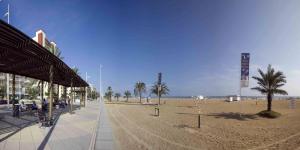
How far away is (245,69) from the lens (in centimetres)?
2492

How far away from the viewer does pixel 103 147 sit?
8.84 metres

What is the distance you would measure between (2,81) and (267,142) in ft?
297

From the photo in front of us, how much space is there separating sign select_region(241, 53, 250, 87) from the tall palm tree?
400 centimetres

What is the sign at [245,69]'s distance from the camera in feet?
80.9

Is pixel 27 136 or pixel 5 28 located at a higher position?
pixel 5 28

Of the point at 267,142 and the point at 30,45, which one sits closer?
the point at 30,45

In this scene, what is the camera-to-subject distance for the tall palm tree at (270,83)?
88.3 feet

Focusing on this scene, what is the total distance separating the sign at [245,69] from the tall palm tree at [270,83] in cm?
400

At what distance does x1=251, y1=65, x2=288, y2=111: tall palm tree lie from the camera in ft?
88.3

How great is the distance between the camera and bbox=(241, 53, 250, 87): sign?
24.7 m

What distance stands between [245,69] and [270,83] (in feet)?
15.1

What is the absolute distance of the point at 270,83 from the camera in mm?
27266

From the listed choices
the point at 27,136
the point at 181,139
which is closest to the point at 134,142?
the point at 181,139

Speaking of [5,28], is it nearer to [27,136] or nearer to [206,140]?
[27,136]
